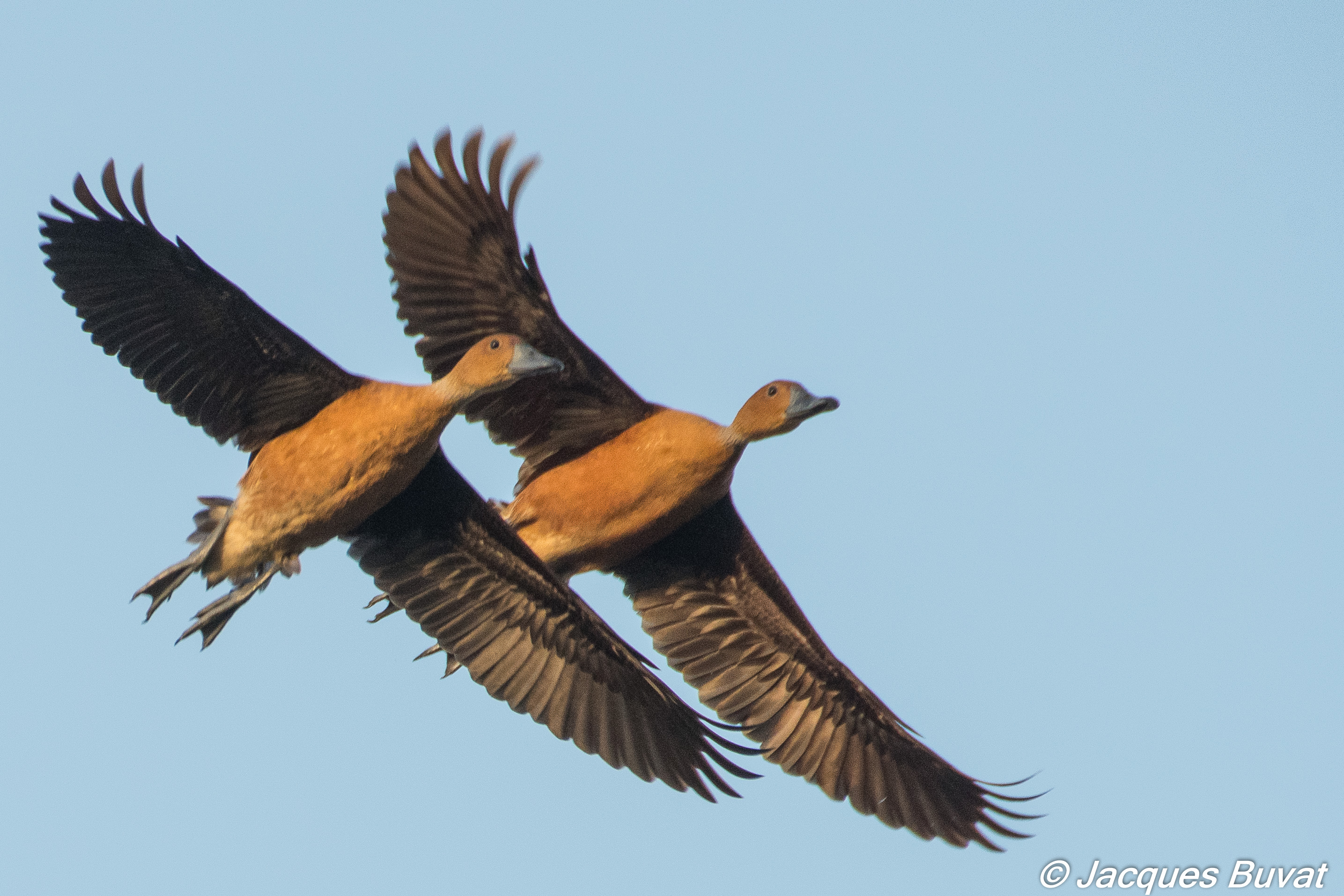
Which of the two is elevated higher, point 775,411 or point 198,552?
point 775,411

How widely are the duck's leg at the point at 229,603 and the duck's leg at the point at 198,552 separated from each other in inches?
10.1

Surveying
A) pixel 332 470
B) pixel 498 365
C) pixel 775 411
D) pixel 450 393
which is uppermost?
pixel 775 411

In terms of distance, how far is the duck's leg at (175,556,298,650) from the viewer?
11.6m

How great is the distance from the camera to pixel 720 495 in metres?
12.9

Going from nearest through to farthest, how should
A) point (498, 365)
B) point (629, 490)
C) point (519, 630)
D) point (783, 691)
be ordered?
1. point (498, 365)
2. point (519, 630)
3. point (629, 490)
4. point (783, 691)

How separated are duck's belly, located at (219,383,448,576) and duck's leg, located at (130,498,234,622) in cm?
8

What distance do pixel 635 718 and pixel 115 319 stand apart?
404 cm

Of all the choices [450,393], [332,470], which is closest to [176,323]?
[332,470]

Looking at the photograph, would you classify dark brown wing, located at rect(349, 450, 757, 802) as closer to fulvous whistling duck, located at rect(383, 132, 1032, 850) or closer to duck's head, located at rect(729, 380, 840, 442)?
fulvous whistling duck, located at rect(383, 132, 1032, 850)

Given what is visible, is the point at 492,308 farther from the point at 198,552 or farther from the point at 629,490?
the point at 198,552

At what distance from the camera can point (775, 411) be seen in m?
12.7

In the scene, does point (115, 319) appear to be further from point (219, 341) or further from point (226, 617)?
point (226, 617)

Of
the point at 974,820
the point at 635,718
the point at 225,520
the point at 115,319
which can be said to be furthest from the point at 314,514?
the point at 974,820

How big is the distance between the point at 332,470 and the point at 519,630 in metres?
1.83
